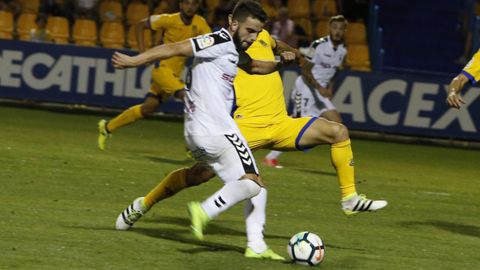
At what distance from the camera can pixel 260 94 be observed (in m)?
9.95

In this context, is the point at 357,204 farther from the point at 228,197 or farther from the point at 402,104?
the point at 402,104

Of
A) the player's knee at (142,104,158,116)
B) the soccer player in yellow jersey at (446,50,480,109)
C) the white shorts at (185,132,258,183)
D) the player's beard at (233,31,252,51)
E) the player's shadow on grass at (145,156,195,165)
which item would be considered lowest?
the player's shadow on grass at (145,156,195,165)

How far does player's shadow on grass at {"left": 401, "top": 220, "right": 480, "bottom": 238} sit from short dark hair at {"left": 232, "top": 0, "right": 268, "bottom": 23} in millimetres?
Answer: 3657

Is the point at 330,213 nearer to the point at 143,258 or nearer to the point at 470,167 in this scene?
the point at 143,258

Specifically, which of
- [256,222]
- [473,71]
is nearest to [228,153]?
[256,222]

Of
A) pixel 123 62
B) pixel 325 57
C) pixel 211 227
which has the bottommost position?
pixel 211 227

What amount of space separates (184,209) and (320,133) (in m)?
2.15

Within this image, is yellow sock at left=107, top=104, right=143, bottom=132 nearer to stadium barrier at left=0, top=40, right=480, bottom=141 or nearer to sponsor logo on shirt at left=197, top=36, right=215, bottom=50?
stadium barrier at left=0, top=40, right=480, bottom=141

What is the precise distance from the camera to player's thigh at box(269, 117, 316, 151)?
940 centimetres

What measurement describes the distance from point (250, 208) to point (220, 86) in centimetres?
100

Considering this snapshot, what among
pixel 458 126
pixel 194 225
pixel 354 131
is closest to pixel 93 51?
pixel 354 131

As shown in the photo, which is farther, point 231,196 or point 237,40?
point 237,40

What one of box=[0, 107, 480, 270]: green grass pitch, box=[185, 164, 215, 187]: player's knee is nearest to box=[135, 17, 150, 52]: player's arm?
box=[0, 107, 480, 270]: green grass pitch

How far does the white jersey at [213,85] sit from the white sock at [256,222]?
2.06 feet
